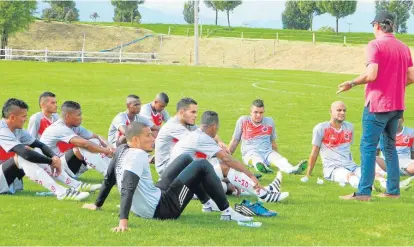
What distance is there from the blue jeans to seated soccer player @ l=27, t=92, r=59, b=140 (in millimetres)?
6276

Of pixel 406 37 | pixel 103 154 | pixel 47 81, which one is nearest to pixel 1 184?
pixel 103 154

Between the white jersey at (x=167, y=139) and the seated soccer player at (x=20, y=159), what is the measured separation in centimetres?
176

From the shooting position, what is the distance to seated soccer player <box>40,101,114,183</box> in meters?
13.5

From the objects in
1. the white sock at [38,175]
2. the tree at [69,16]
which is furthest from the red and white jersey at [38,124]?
the tree at [69,16]

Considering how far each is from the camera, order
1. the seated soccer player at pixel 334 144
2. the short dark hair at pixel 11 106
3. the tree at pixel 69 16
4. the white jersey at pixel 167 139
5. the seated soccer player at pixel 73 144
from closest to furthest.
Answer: the short dark hair at pixel 11 106 → the white jersey at pixel 167 139 → the seated soccer player at pixel 73 144 → the seated soccer player at pixel 334 144 → the tree at pixel 69 16

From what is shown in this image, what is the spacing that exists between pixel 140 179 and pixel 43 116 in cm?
574

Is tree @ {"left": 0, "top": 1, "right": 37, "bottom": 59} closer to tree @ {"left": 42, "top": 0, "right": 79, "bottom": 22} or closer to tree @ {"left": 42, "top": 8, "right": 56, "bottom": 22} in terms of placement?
tree @ {"left": 42, "top": 0, "right": 79, "bottom": 22}

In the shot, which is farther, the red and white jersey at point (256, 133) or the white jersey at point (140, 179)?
the red and white jersey at point (256, 133)

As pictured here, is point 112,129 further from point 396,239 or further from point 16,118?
point 396,239

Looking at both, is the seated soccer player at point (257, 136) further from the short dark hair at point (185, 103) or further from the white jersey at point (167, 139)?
the short dark hair at point (185, 103)

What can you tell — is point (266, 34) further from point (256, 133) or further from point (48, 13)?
point (256, 133)

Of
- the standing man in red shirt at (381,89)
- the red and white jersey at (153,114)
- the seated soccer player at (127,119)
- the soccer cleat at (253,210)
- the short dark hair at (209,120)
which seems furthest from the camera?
the red and white jersey at (153,114)

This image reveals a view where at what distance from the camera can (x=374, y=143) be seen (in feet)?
40.8

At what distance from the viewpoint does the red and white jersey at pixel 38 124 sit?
15141 millimetres
